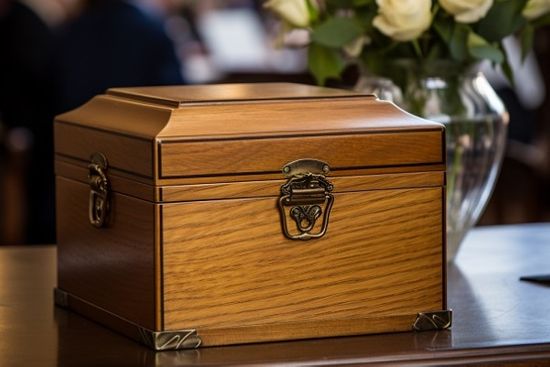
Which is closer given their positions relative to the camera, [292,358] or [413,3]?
[292,358]

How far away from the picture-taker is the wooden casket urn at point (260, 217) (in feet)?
4.49

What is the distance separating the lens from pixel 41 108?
5.02 meters

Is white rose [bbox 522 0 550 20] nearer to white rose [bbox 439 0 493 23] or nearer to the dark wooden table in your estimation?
white rose [bbox 439 0 493 23]

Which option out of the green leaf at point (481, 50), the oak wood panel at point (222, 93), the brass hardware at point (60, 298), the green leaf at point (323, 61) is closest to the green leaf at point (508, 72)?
the green leaf at point (481, 50)

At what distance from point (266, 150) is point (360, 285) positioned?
19cm

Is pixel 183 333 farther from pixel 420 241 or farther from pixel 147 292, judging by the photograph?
pixel 420 241

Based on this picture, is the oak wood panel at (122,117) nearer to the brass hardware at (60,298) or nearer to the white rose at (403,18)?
the brass hardware at (60,298)

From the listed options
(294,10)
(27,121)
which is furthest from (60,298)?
(27,121)

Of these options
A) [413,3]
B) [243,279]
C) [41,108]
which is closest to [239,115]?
[243,279]

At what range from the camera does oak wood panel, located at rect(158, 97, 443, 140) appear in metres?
1.38

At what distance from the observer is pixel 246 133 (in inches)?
54.5

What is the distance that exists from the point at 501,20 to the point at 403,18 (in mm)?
161

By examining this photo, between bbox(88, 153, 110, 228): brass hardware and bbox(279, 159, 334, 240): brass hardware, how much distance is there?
20 centimetres

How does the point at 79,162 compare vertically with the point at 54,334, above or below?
above
